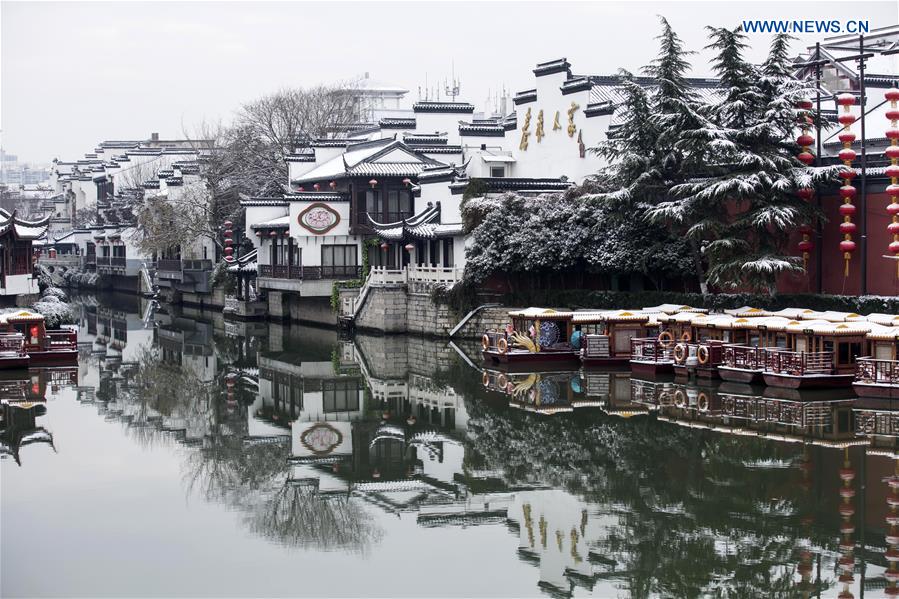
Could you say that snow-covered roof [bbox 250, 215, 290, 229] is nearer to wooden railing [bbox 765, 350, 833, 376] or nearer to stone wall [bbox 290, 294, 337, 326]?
stone wall [bbox 290, 294, 337, 326]

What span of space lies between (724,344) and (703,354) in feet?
2.01

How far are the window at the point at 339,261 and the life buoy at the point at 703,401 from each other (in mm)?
27428

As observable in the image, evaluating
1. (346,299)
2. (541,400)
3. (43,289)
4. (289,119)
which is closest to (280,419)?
(541,400)

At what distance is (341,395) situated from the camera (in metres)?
33.5

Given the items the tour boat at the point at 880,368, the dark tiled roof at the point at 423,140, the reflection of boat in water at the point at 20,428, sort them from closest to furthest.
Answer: the reflection of boat in water at the point at 20,428 → the tour boat at the point at 880,368 → the dark tiled roof at the point at 423,140

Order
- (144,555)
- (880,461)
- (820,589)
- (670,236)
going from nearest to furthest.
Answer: (820,589), (144,555), (880,461), (670,236)

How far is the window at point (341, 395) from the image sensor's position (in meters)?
31.5

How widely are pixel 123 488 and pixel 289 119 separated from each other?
57.2 m

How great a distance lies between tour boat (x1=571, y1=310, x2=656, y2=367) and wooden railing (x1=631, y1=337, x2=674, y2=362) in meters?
0.94

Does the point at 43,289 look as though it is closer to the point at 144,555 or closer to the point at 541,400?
the point at 541,400

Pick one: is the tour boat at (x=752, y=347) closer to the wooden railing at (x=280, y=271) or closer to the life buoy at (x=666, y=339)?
the life buoy at (x=666, y=339)

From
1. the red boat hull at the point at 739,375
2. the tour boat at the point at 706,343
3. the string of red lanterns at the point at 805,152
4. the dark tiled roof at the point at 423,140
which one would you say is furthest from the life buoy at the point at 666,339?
the dark tiled roof at the point at 423,140

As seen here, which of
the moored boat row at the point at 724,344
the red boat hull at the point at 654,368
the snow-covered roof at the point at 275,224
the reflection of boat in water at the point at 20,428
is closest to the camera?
the reflection of boat in water at the point at 20,428

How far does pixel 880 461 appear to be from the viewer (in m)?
21.3
